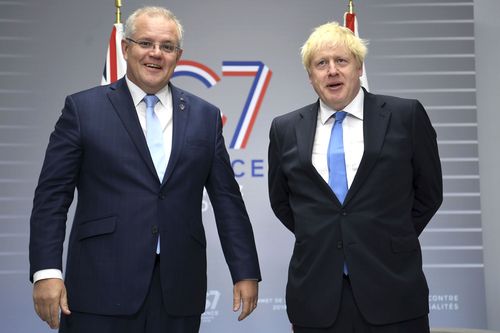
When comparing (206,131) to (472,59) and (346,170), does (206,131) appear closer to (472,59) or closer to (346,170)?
(346,170)

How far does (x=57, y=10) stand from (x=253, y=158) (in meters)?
1.89

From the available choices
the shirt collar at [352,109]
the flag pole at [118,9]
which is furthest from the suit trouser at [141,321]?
the flag pole at [118,9]

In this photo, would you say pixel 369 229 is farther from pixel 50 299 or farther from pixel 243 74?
pixel 243 74

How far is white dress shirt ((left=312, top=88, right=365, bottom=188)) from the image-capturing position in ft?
7.17

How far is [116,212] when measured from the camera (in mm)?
2084

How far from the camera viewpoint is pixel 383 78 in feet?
16.6

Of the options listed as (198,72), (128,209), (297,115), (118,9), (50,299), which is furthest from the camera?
(198,72)

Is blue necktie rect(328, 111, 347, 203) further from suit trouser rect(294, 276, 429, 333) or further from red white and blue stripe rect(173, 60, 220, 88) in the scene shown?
red white and blue stripe rect(173, 60, 220, 88)

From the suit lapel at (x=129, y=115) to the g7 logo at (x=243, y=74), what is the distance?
8.98 feet

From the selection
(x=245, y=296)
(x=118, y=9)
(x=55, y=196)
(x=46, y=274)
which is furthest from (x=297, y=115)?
(x=118, y=9)

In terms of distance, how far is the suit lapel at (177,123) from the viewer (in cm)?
212

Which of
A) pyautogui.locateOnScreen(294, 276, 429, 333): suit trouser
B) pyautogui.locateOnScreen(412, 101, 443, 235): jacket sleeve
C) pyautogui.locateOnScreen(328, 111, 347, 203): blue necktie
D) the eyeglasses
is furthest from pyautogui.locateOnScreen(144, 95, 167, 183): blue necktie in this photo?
pyautogui.locateOnScreen(412, 101, 443, 235): jacket sleeve

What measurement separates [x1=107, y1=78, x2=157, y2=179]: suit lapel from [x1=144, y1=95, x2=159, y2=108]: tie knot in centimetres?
5

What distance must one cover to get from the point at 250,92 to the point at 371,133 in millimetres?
2887
